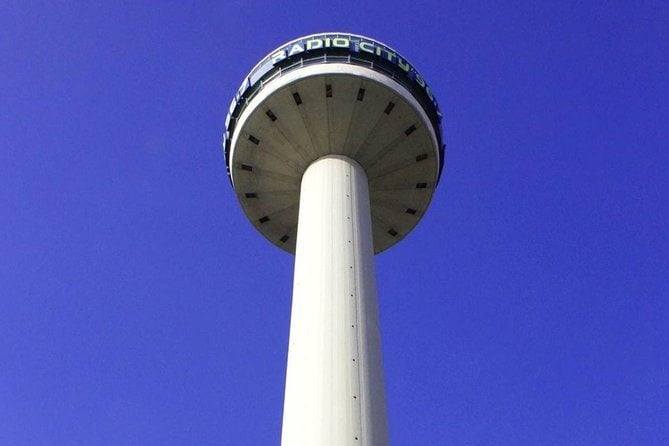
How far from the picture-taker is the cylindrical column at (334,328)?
19953 millimetres

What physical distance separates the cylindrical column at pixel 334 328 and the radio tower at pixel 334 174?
0.05 metres

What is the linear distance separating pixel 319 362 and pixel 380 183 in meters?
12.4

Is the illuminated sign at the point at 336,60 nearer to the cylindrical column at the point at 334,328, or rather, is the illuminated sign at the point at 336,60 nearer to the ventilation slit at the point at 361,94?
the ventilation slit at the point at 361,94

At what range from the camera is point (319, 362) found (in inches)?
→ 840

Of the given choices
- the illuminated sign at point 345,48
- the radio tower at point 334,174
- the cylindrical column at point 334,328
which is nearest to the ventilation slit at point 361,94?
the radio tower at point 334,174

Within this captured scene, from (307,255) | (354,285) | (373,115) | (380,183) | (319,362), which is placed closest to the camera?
(319,362)

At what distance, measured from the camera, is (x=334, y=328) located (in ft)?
73.0

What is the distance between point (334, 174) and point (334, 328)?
28.2ft

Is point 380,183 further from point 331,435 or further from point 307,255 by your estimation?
point 331,435

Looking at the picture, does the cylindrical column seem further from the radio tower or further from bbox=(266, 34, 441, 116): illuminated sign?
bbox=(266, 34, 441, 116): illuminated sign

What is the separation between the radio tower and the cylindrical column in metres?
0.05

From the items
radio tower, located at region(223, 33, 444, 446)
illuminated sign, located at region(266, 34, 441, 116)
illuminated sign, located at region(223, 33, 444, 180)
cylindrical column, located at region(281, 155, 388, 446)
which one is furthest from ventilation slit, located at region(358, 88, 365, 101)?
cylindrical column, located at region(281, 155, 388, 446)

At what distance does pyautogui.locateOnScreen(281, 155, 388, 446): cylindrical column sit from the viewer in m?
20.0

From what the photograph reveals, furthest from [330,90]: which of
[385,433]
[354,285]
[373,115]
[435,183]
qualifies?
[385,433]
